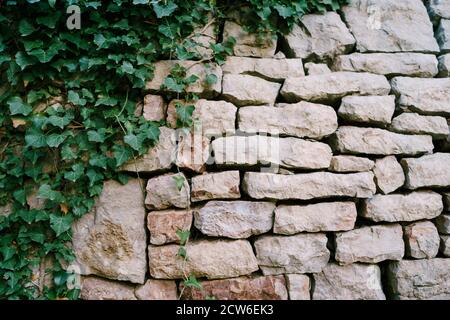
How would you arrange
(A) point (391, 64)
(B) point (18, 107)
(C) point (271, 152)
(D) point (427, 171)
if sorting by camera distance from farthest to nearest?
1. (A) point (391, 64)
2. (D) point (427, 171)
3. (C) point (271, 152)
4. (B) point (18, 107)

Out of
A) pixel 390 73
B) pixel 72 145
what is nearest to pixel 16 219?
→ pixel 72 145

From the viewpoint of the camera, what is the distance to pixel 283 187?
1.78 m

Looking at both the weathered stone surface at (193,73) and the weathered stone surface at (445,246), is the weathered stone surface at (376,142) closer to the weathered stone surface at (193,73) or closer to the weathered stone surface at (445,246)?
the weathered stone surface at (445,246)

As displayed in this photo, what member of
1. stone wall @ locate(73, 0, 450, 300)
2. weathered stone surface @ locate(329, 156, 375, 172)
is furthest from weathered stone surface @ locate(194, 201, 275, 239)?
weathered stone surface @ locate(329, 156, 375, 172)

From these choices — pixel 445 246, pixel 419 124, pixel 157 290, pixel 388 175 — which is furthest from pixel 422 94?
pixel 157 290

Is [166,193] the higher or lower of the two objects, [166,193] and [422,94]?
the lower

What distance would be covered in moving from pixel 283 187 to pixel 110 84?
1.06 m

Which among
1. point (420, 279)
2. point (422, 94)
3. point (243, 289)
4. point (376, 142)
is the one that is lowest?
point (243, 289)

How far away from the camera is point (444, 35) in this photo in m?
2.11

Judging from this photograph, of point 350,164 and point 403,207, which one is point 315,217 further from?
point 403,207

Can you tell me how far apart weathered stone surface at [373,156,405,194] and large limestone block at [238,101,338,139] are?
334 mm

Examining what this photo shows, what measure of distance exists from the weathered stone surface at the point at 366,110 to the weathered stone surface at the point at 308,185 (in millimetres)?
315

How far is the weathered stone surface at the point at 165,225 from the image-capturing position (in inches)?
68.2

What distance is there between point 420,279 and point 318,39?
4.91ft
